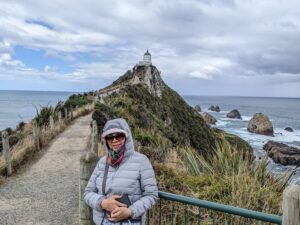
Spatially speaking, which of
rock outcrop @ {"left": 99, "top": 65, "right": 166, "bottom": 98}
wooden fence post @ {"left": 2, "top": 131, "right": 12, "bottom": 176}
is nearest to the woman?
wooden fence post @ {"left": 2, "top": 131, "right": 12, "bottom": 176}

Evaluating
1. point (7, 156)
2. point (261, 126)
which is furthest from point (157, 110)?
point (261, 126)

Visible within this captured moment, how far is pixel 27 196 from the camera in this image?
8.23 meters

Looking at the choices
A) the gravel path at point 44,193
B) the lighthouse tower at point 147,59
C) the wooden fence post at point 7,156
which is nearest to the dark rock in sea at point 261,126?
the lighthouse tower at point 147,59

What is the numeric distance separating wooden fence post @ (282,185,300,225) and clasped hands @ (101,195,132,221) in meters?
1.16

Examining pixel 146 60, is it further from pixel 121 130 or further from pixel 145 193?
pixel 145 193

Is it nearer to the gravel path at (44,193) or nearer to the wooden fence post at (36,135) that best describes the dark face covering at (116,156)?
the gravel path at (44,193)

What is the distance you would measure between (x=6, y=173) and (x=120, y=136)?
779 cm

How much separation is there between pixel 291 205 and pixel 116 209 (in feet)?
4.23

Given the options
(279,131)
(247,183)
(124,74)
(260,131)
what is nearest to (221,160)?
(247,183)

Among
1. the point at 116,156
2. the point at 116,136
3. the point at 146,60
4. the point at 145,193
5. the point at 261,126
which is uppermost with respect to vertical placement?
the point at 146,60

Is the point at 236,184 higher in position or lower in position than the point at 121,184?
lower

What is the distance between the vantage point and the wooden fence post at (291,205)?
233 cm

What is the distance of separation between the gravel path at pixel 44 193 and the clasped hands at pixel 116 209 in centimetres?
389

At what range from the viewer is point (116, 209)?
300 centimetres
